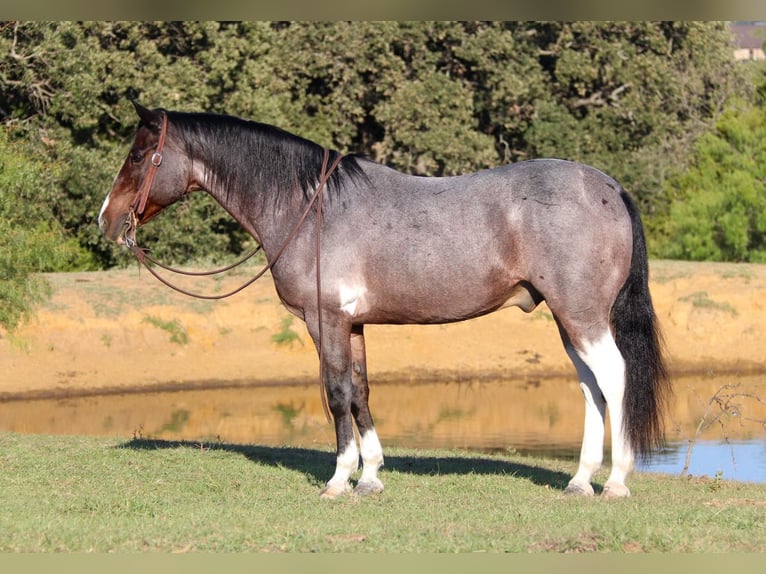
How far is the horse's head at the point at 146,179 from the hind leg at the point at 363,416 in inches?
67.0

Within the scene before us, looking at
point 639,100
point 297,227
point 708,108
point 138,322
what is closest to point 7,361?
point 138,322

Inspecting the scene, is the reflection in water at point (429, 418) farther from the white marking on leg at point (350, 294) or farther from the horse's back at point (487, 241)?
the white marking on leg at point (350, 294)

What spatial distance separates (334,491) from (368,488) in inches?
11.3

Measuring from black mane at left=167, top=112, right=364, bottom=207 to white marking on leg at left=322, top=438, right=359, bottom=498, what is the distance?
184 centimetres

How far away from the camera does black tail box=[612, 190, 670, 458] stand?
823cm

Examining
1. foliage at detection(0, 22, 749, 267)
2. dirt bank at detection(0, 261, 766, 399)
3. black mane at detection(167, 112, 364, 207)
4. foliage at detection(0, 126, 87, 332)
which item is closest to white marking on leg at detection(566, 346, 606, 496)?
black mane at detection(167, 112, 364, 207)

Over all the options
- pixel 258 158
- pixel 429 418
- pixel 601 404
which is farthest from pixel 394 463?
pixel 429 418

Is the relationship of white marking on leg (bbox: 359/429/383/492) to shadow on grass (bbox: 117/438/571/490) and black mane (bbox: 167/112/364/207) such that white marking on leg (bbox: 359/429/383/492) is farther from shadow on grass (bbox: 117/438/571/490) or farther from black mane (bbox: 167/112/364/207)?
black mane (bbox: 167/112/364/207)

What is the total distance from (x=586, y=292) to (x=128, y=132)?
20.5 meters

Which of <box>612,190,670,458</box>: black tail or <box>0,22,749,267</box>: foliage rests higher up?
<box>612,190,670,458</box>: black tail

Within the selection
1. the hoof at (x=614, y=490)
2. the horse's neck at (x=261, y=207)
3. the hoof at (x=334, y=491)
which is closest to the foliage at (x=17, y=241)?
the horse's neck at (x=261, y=207)

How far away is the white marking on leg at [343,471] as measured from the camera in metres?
8.39

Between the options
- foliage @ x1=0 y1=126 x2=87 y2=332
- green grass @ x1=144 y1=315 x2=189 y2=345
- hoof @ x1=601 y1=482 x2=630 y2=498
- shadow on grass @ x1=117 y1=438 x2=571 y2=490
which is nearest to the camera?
hoof @ x1=601 y1=482 x2=630 y2=498

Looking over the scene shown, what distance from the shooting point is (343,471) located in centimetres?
852
